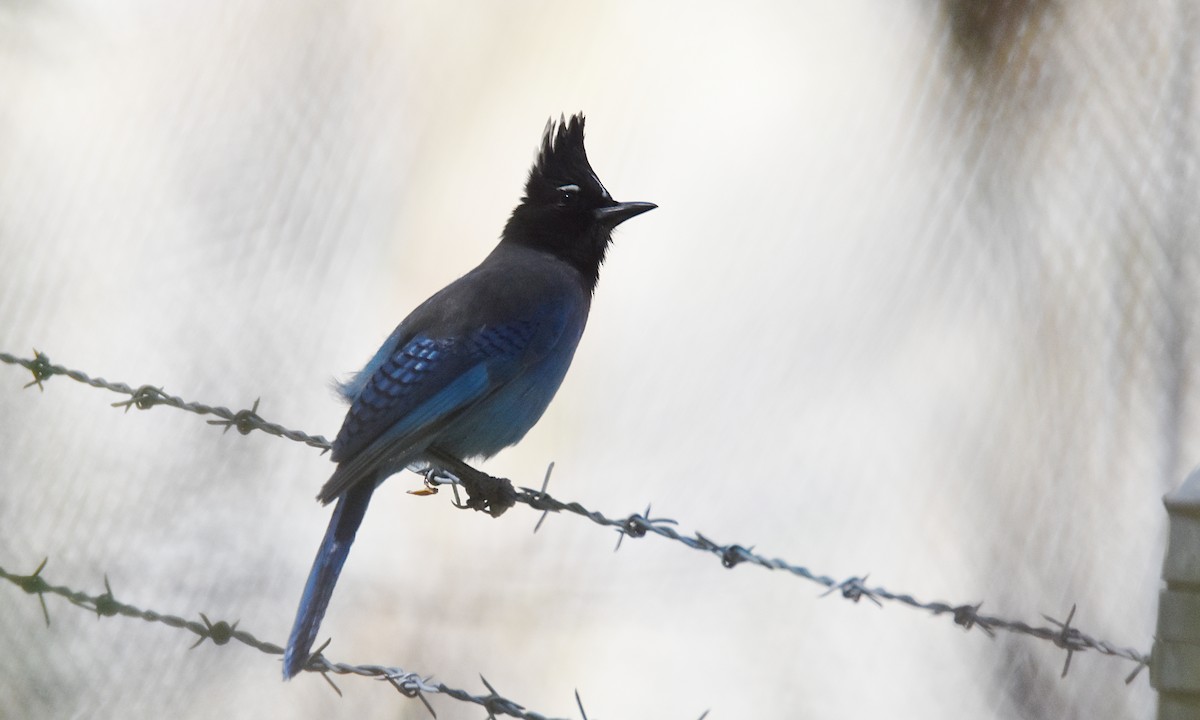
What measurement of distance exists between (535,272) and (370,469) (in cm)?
98

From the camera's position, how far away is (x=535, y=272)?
348 cm

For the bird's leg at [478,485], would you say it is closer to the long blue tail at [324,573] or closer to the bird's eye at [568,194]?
the long blue tail at [324,573]

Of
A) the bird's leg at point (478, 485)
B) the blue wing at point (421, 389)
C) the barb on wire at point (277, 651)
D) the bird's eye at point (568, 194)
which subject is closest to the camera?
the barb on wire at point (277, 651)

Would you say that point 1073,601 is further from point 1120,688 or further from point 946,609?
point 946,609

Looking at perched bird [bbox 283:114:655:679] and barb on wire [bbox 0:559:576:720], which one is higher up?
perched bird [bbox 283:114:655:679]

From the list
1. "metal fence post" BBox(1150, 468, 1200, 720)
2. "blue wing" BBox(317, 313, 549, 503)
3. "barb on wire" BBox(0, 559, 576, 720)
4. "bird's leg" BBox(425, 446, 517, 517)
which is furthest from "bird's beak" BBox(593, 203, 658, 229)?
"metal fence post" BBox(1150, 468, 1200, 720)

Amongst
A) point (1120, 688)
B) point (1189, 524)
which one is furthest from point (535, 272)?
point (1189, 524)

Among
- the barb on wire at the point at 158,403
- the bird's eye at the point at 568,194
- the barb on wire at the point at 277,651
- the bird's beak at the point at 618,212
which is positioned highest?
the bird's eye at the point at 568,194

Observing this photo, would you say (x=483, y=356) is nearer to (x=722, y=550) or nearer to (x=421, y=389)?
(x=421, y=389)

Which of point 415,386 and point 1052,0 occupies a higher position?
point 1052,0

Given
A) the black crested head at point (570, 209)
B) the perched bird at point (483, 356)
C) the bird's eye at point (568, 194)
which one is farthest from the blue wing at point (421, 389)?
the bird's eye at point (568, 194)

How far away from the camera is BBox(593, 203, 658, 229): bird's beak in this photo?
12.1 feet

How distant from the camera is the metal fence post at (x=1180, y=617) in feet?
5.12

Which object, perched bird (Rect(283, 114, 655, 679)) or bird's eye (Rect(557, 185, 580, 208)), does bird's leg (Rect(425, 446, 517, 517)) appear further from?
bird's eye (Rect(557, 185, 580, 208))
